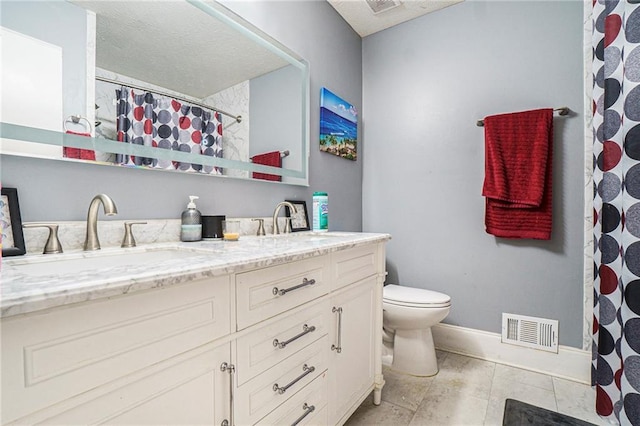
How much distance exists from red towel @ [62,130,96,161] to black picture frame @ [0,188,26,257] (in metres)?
0.16

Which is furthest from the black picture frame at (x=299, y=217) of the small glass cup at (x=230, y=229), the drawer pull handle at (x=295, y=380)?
the drawer pull handle at (x=295, y=380)

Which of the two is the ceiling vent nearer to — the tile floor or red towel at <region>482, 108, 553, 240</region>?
red towel at <region>482, 108, 553, 240</region>

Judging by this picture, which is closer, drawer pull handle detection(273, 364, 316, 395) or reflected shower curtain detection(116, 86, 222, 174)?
drawer pull handle detection(273, 364, 316, 395)

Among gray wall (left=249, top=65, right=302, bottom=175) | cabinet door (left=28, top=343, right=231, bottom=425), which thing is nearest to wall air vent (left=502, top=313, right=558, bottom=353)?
gray wall (left=249, top=65, right=302, bottom=175)

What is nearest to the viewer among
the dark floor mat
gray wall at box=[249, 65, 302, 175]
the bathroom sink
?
the bathroom sink

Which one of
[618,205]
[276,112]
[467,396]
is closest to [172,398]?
[276,112]

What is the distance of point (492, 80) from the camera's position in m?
1.97

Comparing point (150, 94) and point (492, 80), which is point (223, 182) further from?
point (492, 80)

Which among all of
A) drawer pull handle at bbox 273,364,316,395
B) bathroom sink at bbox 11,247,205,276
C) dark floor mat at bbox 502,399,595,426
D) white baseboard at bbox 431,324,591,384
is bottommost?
dark floor mat at bbox 502,399,595,426

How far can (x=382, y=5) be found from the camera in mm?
2061

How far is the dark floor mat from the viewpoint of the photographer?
4.42 ft

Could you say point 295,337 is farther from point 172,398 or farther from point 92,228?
point 92,228

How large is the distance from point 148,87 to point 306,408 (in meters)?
1.26

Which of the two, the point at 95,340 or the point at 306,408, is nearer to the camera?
the point at 95,340
